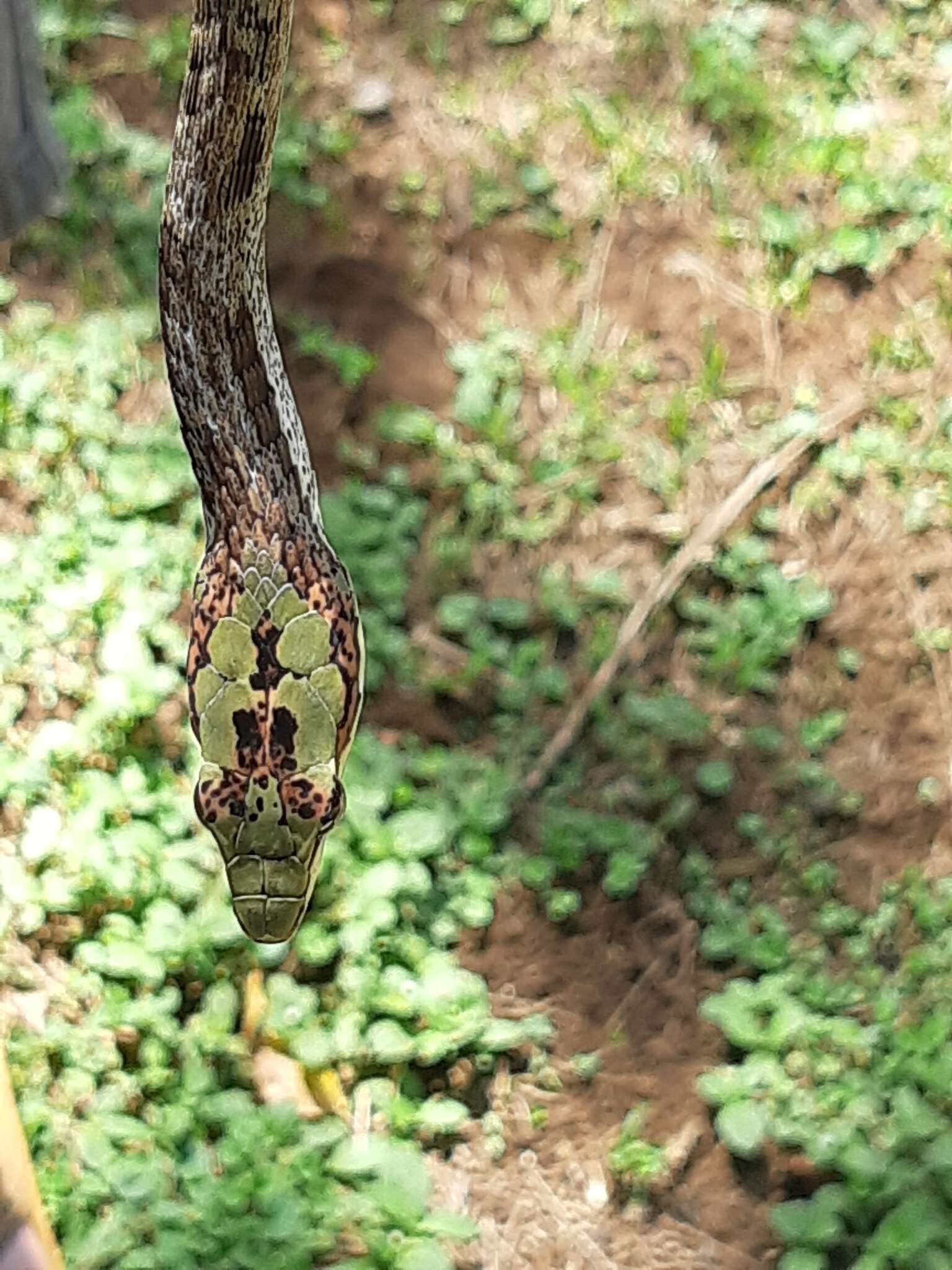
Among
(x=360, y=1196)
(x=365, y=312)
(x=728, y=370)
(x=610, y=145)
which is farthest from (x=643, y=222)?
(x=360, y=1196)

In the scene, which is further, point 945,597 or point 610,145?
point 610,145

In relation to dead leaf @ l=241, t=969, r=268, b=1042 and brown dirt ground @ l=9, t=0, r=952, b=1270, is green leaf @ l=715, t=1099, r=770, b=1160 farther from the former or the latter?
dead leaf @ l=241, t=969, r=268, b=1042

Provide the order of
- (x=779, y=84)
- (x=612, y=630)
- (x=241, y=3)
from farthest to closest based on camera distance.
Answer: (x=779, y=84), (x=612, y=630), (x=241, y=3)

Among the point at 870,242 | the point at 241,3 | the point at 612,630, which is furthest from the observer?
the point at 870,242

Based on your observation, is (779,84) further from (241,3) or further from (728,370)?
(241,3)

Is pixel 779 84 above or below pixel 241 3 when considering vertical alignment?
above

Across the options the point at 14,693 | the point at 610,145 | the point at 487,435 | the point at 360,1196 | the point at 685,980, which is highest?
the point at 610,145

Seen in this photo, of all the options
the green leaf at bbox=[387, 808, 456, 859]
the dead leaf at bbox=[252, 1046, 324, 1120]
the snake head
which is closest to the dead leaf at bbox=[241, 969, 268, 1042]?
the dead leaf at bbox=[252, 1046, 324, 1120]
